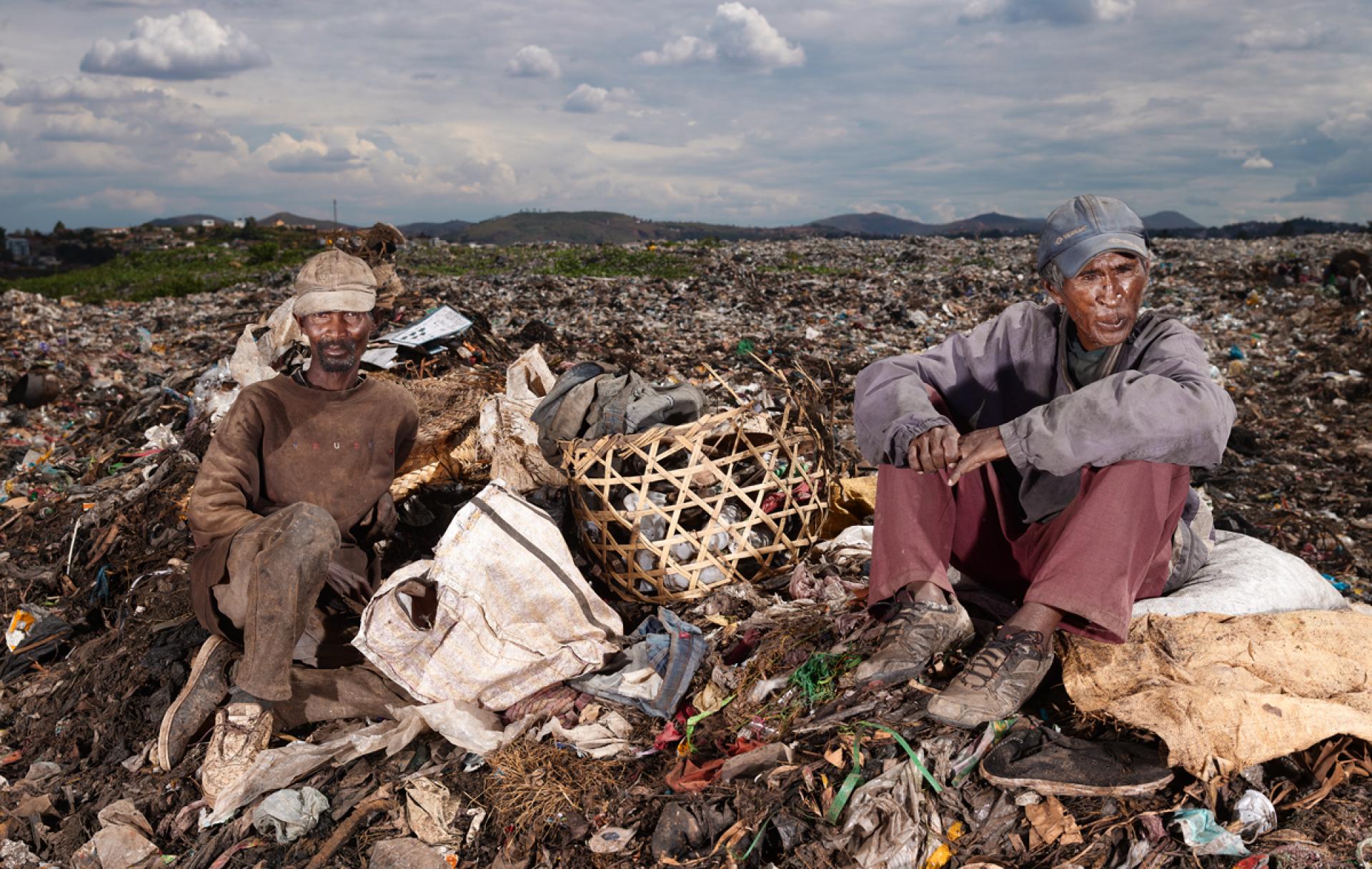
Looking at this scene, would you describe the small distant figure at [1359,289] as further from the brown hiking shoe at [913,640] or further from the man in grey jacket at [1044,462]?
the brown hiking shoe at [913,640]

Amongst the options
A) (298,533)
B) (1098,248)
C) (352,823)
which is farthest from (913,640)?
(298,533)

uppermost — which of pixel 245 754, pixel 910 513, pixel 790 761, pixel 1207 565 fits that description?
pixel 910 513

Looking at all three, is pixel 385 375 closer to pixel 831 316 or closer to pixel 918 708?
pixel 918 708

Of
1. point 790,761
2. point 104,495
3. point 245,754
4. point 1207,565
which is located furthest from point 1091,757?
point 104,495

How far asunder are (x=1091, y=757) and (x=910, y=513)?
73 cm

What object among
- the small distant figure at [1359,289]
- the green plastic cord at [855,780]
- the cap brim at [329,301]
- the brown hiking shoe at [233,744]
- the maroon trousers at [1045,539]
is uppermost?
the small distant figure at [1359,289]

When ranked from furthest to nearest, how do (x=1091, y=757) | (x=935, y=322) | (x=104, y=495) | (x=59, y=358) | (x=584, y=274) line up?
(x=584, y=274) < (x=935, y=322) < (x=59, y=358) < (x=104, y=495) < (x=1091, y=757)

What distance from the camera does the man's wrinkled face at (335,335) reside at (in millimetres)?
2973

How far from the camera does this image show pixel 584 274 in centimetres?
1544

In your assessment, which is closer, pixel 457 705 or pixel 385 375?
pixel 457 705

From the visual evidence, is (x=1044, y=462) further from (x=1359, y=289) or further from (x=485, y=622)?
(x=1359, y=289)

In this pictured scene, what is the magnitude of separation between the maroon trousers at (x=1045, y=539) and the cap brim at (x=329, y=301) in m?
1.84

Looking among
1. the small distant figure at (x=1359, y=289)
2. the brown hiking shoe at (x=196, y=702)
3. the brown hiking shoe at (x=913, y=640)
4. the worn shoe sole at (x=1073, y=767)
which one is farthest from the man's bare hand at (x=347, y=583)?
the small distant figure at (x=1359, y=289)

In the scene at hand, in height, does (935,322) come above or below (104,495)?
above
